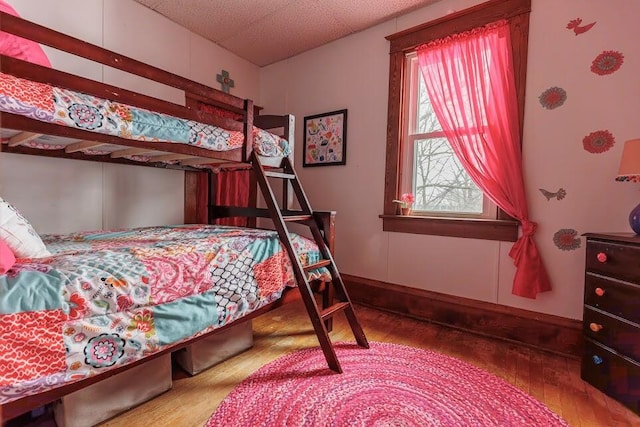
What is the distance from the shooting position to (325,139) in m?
3.04

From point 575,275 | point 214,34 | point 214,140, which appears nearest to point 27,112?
point 214,140

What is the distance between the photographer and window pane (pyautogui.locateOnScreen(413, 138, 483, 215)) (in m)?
2.34

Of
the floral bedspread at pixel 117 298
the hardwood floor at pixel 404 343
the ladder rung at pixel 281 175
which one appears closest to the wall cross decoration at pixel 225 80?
the ladder rung at pixel 281 175

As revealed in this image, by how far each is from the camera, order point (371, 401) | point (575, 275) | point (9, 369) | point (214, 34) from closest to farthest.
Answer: point (9, 369)
point (371, 401)
point (575, 275)
point (214, 34)

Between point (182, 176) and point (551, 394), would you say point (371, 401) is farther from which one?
point (182, 176)

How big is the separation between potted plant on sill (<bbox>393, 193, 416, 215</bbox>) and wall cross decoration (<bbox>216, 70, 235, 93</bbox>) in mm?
2107

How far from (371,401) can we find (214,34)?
3215 millimetres

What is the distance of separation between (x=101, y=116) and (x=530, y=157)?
2.47 meters

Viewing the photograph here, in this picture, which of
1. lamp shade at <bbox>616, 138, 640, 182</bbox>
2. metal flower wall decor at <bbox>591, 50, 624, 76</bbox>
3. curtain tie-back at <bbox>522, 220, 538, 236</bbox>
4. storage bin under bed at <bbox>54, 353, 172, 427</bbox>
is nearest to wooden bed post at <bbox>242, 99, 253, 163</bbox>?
storage bin under bed at <bbox>54, 353, 172, 427</bbox>

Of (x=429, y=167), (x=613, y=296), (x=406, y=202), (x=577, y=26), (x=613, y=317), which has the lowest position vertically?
(x=613, y=317)

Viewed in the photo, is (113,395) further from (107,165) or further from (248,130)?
(107,165)

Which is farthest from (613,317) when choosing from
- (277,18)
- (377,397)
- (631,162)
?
(277,18)

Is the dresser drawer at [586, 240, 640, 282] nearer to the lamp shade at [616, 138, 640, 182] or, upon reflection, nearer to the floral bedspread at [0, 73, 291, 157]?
the lamp shade at [616, 138, 640, 182]

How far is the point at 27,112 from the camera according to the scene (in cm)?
108
